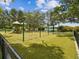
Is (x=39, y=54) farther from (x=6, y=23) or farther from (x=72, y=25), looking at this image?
(x=6, y=23)

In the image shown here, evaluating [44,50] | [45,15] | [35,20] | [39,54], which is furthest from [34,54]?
[45,15]

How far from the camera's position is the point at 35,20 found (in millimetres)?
45844

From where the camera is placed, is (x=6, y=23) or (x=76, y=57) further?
(x=6, y=23)

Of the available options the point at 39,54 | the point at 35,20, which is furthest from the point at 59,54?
the point at 35,20

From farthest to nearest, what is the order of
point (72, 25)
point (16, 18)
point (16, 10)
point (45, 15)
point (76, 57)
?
point (16, 10), point (16, 18), point (45, 15), point (72, 25), point (76, 57)

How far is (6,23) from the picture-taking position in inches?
2307

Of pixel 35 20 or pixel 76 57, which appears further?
pixel 35 20

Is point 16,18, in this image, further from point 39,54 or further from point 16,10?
point 39,54

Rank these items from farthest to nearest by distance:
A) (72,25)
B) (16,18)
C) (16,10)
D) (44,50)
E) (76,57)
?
(16,10)
(16,18)
(72,25)
(44,50)
(76,57)

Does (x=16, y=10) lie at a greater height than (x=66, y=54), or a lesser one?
greater

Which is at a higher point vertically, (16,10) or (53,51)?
(16,10)

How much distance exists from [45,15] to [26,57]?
48053 mm

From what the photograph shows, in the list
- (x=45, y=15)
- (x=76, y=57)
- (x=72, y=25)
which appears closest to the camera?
(x=76, y=57)

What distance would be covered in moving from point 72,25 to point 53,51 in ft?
131
